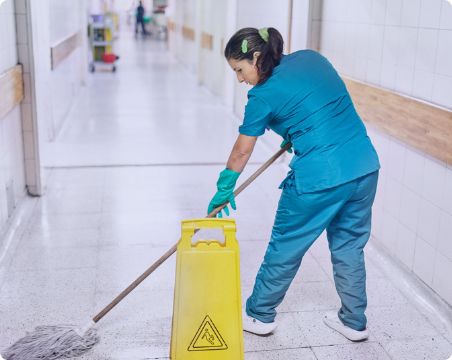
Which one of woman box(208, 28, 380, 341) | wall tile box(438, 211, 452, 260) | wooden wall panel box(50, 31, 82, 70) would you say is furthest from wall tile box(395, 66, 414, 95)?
wooden wall panel box(50, 31, 82, 70)

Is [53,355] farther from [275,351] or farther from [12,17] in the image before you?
[12,17]

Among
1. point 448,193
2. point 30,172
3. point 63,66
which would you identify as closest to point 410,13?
point 448,193

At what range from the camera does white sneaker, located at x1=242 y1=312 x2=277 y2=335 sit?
2453mm

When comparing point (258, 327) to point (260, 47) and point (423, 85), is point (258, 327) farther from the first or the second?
point (423, 85)

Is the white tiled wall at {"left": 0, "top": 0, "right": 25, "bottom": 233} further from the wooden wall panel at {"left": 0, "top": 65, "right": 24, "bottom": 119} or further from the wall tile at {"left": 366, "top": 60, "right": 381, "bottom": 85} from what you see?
the wall tile at {"left": 366, "top": 60, "right": 381, "bottom": 85}

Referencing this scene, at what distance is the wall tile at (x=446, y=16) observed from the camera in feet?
8.28

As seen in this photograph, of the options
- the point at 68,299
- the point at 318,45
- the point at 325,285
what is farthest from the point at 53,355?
the point at 318,45

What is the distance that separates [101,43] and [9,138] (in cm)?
872

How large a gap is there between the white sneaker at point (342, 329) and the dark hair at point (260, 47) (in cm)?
112

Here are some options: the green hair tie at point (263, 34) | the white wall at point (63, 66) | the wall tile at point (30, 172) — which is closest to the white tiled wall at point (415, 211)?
the green hair tie at point (263, 34)

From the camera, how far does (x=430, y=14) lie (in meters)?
2.68

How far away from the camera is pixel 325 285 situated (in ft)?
9.71

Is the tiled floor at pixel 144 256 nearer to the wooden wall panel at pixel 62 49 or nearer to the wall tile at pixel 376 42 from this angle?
the wooden wall panel at pixel 62 49

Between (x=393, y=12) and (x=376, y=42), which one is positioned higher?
(x=393, y=12)
